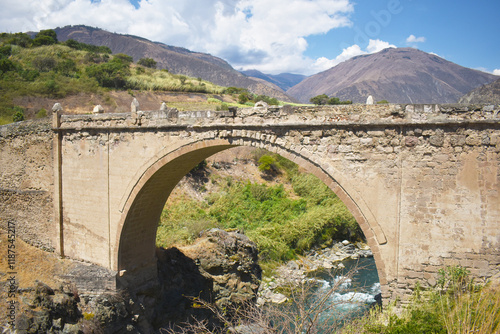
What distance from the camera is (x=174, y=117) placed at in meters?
7.16

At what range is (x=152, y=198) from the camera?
849 cm

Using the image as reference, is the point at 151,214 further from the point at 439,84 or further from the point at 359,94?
the point at 439,84

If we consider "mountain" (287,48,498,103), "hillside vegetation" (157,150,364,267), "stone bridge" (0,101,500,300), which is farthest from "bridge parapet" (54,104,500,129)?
"mountain" (287,48,498,103)

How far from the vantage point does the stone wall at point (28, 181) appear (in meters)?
9.02

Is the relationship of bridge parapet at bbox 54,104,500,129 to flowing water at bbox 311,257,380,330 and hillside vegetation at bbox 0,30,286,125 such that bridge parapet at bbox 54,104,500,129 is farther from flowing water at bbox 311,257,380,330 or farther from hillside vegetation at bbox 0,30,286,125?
hillside vegetation at bbox 0,30,286,125

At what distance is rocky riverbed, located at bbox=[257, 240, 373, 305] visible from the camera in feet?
40.3

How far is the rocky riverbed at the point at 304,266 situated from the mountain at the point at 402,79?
45.7ft

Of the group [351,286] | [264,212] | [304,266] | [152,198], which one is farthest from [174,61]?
[152,198]

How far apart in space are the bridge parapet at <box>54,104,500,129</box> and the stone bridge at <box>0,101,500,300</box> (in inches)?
0.6

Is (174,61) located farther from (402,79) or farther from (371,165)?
(371,165)

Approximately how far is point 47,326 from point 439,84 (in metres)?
33.0

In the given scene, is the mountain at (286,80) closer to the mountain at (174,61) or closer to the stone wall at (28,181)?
the mountain at (174,61)

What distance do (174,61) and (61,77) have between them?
144 ft

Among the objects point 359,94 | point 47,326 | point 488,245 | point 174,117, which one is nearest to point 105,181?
point 174,117
